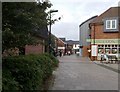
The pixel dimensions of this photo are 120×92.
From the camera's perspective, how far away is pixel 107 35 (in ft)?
177

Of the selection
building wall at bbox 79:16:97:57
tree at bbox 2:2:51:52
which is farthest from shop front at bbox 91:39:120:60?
tree at bbox 2:2:51:52

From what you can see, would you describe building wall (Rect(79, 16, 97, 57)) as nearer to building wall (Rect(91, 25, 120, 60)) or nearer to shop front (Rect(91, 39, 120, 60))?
building wall (Rect(91, 25, 120, 60))

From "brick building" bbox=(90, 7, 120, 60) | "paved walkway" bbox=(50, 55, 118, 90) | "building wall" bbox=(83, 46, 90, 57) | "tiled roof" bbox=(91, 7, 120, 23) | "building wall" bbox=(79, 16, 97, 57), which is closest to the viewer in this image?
"paved walkway" bbox=(50, 55, 118, 90)

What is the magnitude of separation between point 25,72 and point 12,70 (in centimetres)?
40

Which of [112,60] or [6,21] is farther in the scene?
[112,60]

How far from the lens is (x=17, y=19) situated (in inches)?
328

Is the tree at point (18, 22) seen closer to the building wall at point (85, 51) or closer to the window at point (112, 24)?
the window at point (112, 24)

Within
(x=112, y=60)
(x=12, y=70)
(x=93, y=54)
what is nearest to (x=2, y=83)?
(x=12, y=70)

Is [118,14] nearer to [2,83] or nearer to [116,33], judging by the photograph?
[116,33]

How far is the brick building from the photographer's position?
5297 cm

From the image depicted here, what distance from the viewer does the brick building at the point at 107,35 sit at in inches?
2085

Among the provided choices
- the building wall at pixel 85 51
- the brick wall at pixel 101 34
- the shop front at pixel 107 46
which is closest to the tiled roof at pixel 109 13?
the brick wall at pixel 101 34

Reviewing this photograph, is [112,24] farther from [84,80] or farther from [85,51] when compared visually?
[84,80]

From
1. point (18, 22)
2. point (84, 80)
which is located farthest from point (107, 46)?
point (18, 22)
